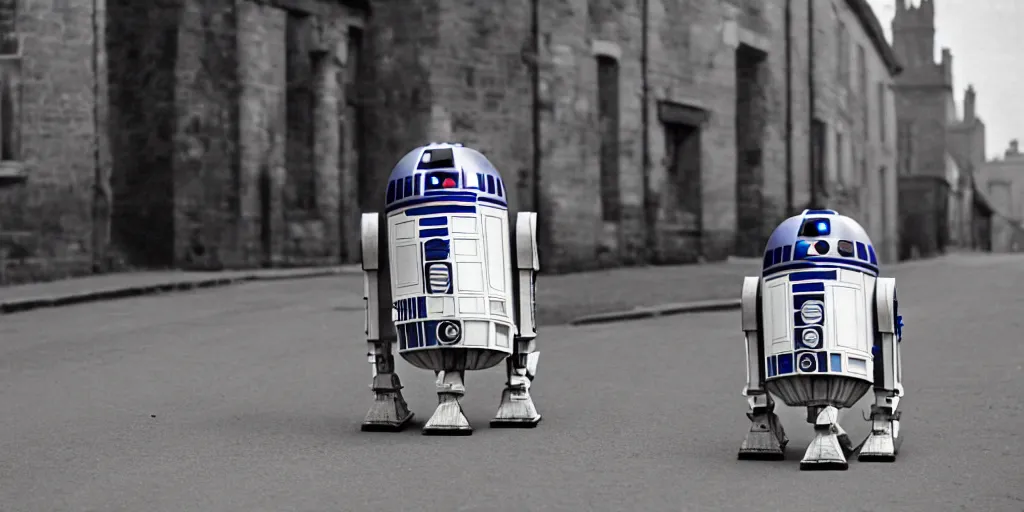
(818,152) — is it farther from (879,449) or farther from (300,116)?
(879,449)

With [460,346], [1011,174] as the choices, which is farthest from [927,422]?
[1011,174]

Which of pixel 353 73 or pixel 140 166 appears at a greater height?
pixel 353 73

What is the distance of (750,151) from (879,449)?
2371cm

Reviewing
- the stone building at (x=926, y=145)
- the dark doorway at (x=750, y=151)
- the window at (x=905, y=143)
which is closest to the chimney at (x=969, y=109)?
the stone building at (x=926, y=145)

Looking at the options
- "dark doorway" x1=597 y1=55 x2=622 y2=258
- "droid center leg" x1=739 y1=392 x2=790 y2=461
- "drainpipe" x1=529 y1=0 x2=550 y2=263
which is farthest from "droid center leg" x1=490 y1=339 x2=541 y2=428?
"dark doorway" x1=597 y1=55 x2=622 y2=258

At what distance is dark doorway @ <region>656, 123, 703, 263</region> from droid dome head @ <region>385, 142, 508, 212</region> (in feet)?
63.6

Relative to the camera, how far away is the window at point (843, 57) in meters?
35.6

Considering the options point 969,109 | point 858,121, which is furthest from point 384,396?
point 969,109

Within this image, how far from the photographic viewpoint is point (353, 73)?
74.1 feet

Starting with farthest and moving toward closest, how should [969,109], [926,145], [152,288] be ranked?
[969,109]
[926,145]
[152,288]

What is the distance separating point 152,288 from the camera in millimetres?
16812

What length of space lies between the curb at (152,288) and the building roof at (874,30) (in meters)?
21.4

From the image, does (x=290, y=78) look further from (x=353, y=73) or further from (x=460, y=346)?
(x=460, y=346)

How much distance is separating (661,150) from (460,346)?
63.3ft
